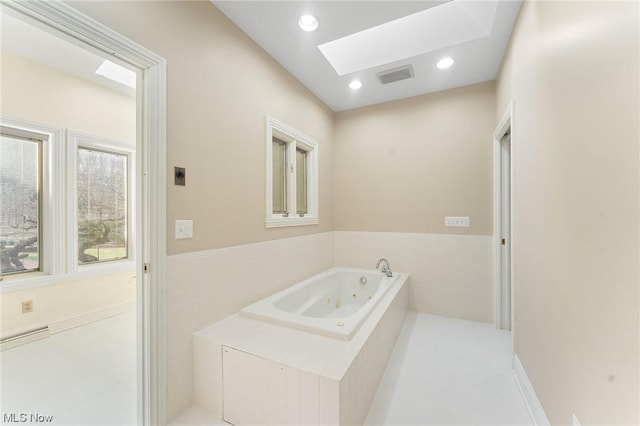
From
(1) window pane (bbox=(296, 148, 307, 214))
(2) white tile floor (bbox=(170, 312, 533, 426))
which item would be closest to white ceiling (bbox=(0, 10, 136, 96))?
(1) window pane (bbox=(296, 148, 307, 214))

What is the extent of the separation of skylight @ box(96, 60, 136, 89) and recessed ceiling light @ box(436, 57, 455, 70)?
9.86 ft

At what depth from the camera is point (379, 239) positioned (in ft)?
11.0

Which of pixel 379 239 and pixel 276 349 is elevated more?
pixel 379 239

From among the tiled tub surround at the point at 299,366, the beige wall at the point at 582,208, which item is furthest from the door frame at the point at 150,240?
the beige wall at the point at 582,208

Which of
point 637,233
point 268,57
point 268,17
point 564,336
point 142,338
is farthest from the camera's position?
point 268,57

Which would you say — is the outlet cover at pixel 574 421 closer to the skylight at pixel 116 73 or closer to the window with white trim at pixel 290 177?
the window with white trim at pixel 290 177

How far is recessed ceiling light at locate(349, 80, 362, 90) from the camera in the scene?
9.27ft

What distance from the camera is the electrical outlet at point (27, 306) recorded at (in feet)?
7.73

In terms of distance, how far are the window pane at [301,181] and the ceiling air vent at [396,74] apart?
1166mm

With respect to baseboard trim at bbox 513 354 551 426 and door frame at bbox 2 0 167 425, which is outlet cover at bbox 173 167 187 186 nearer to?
door frame at bbox 2 0 167 425

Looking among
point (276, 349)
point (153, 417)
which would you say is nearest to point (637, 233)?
point (276, 349)

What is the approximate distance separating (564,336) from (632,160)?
33.8 inches

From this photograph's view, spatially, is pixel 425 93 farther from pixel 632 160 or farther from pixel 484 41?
pixel 632 160

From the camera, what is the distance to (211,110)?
1.78m
